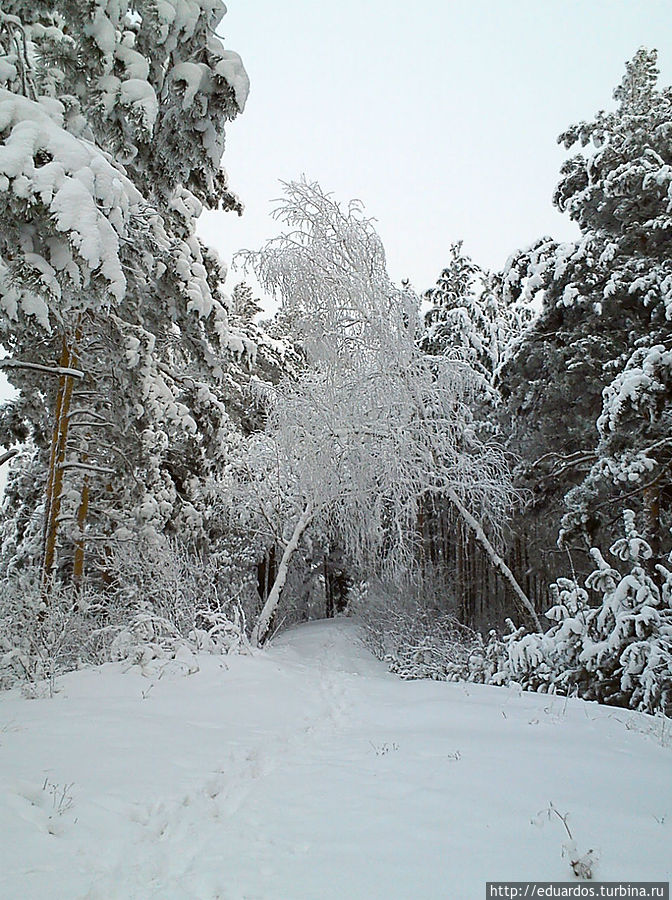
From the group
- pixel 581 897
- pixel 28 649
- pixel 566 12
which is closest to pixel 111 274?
pixel 581 897

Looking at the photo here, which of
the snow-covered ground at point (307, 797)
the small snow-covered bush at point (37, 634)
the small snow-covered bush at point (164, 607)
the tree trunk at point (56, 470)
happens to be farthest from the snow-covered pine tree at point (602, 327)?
the tree trunk at point (56, 470)

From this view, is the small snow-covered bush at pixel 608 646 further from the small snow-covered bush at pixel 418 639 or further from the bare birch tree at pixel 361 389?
the bare birch tree at pixel 361 389

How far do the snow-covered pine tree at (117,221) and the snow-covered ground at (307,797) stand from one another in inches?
113

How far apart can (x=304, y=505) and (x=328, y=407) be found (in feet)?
11.3

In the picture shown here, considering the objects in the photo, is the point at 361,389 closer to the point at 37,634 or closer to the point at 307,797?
the point at 37,634

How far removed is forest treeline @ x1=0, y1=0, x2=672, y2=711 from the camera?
5.45m

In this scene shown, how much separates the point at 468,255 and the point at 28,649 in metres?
14.3

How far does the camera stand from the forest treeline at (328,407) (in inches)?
215

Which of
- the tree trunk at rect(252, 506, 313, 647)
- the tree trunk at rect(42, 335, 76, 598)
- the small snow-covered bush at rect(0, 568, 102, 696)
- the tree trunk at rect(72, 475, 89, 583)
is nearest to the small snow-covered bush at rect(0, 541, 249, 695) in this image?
the small snow-covered bush at rect(0, 568, 102, 696)

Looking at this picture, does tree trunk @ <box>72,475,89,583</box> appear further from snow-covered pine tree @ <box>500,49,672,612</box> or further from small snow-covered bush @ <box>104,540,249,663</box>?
snow-covered pine tree @ <box>500,49,672,612</box>

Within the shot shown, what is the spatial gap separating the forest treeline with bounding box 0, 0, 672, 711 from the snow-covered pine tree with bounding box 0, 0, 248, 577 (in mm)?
34

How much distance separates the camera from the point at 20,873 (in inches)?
95.8

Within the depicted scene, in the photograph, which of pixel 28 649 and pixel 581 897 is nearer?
pixel 581 897

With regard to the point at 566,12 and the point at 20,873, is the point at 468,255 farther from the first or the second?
the point at 20,873
